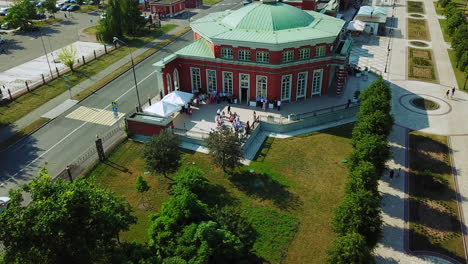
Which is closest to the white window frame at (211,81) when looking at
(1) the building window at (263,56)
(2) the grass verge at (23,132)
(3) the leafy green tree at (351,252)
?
(1) the building window at (263,56)

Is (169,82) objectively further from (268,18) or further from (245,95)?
(268,18)

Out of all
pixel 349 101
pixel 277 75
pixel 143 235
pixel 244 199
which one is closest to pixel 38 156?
pixel 143 235

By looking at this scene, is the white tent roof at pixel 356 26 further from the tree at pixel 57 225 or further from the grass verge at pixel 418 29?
the tree at pixel 57 225

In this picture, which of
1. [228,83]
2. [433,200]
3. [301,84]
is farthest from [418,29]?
[433,200]

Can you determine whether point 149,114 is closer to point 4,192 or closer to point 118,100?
point 118,100

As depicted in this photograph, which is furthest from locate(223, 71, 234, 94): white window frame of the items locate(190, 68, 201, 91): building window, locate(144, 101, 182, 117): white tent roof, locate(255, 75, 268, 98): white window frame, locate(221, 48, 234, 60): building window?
locate(144, 101, 182, 117): white tent roof

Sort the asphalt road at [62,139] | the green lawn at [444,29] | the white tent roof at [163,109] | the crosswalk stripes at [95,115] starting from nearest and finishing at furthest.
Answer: the asphalt road at [62,139] → the white tent roof at [163,109] → the crosswalk stripes at [95,115] → the green lawn at [444,29]

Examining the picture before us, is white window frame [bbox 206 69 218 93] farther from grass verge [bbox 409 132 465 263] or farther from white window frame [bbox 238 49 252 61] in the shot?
grass verge [bbox 409 132 465 263]
